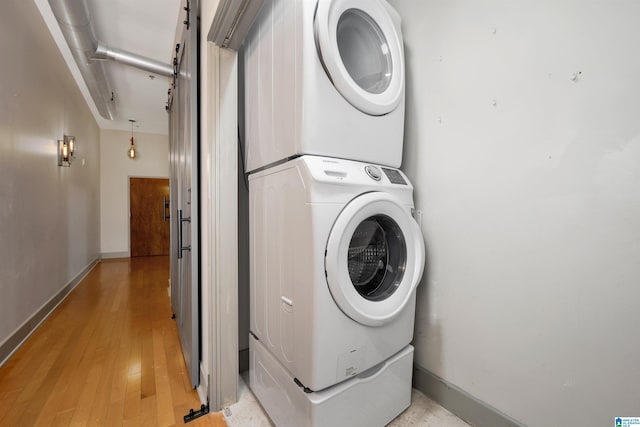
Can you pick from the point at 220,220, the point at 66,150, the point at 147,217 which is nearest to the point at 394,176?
the point at 220,220

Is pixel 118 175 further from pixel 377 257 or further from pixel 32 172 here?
pixel 377 257

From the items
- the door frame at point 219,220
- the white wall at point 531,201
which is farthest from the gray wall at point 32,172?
the white wall at point 531,201

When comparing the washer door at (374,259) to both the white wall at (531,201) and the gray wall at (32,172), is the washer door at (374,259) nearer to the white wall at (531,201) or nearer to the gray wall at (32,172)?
the white wall at (531,201)

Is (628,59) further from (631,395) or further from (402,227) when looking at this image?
(631,395)

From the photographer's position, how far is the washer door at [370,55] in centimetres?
108

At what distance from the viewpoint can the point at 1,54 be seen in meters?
1.72

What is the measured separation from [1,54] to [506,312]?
11.2ft

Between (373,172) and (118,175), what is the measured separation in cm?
604

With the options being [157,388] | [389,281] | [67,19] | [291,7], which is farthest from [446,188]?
[67,19]

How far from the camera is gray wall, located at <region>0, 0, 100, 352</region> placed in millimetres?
1770

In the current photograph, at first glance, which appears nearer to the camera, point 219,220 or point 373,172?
point 373,172

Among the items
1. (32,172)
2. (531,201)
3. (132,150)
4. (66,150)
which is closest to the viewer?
(531,201)

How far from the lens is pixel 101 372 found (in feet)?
5.09

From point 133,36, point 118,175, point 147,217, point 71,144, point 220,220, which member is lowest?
point 147,217
